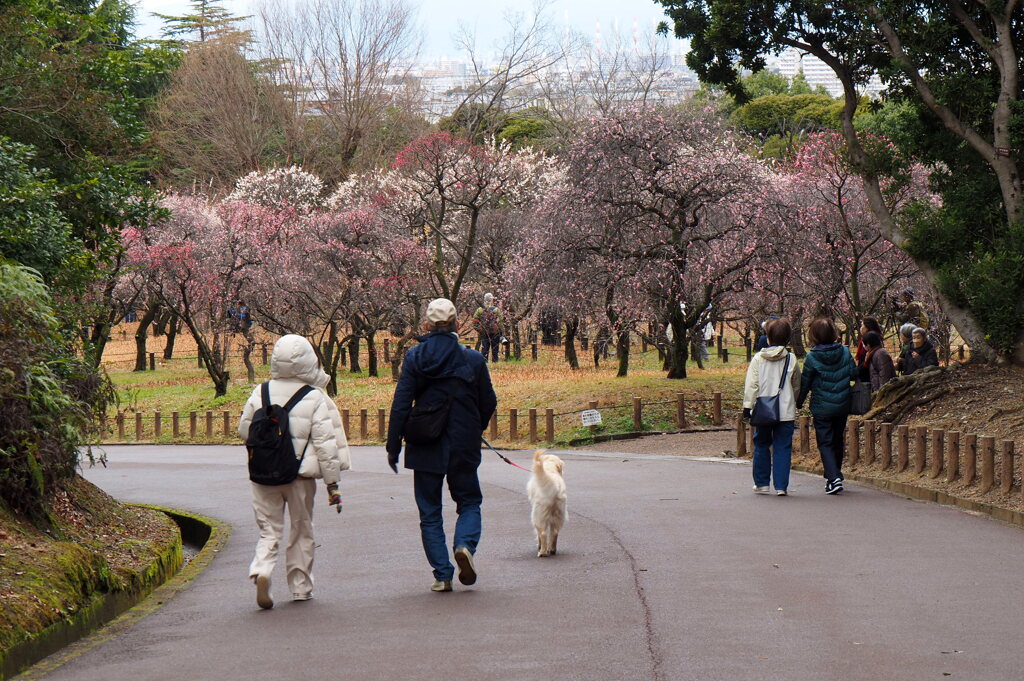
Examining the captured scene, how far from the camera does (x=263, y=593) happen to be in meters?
7.61

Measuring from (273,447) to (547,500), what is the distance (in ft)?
7.71

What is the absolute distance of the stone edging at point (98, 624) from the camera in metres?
6.36

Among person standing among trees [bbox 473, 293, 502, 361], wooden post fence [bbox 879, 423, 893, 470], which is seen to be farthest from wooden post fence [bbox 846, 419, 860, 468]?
person standing among trees [bbox 473, 293, 502, 361]

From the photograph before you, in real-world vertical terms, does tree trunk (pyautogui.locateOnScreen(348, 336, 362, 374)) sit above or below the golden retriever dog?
above

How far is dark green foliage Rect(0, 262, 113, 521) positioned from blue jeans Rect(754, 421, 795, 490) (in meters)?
6.89

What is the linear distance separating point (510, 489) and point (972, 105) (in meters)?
9.17

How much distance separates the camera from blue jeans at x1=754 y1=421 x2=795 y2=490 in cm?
1255

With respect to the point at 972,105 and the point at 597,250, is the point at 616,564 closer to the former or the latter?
the point at 972,105

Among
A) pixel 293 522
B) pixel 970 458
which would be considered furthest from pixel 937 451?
pixel 293 522

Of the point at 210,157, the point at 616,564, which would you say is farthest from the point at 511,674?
the point at 210,157

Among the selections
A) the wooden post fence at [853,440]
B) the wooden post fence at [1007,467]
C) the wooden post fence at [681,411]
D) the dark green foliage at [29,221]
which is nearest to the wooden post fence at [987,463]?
the wooden post fence at [1007,467]

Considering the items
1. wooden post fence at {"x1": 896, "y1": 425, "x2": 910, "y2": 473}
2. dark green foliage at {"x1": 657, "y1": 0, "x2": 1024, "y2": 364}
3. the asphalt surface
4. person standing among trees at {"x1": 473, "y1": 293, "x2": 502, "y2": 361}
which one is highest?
dark green foliage at {"x1": 657, "y1": 0, "x2": 1024, "y2": 364}

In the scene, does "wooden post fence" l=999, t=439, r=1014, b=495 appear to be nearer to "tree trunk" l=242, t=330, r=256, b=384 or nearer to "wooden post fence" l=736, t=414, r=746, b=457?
"wooden post fence" l=736, t=414, r=746, b=457

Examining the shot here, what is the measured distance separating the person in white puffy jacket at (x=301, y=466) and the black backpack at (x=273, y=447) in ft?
0.16
